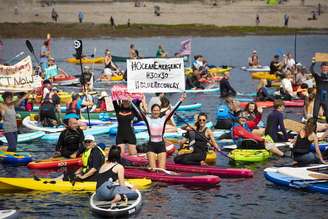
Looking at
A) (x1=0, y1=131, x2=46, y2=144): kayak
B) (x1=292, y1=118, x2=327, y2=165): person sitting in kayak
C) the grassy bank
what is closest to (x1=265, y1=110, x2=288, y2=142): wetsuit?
(x1=292, y1=118, x2=327, y2=165): person sitting in kayak

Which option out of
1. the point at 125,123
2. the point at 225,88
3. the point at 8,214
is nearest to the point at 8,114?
the point at 125,123

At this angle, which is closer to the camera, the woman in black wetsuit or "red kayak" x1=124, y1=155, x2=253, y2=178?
"red kayak" x1=124, y1=155, x2=253, y2=178

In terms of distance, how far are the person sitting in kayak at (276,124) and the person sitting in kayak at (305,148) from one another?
3.07 meters

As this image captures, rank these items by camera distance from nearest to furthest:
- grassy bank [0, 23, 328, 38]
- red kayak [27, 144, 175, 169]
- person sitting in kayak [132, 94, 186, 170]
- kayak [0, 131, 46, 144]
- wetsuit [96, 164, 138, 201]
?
1. wetsuit [96, 164, 138, 201]
2. person sitting in kayak [132, 94, 186, 170]
3. red kayak [27, 144, 175, 169]
4. kayak [0, 131, 46, 144]
5. grassy bank [0, 23, 328, 38]

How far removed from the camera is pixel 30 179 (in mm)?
22016

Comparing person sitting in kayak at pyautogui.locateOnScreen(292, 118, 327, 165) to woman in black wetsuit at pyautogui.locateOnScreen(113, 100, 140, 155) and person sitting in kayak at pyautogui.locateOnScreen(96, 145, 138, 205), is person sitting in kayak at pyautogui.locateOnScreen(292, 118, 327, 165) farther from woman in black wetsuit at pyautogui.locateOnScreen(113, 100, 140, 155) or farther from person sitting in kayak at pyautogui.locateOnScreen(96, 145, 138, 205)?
person sitting in kayak at pyautogui.locateOnScreen(96, 145, 138, 205)

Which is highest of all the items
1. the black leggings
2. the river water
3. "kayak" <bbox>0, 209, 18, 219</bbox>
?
the black leggings

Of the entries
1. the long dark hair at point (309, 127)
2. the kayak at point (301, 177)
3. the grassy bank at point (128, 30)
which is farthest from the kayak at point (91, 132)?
the grassy bank at point (128, 30)

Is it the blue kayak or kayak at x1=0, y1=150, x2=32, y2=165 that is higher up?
kayak at x1=0, y1=150, x2=32, y2=165

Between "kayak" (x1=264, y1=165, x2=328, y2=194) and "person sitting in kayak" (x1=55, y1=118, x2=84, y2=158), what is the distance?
5.44 m

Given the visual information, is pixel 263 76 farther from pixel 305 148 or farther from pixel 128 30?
pixel 128 30

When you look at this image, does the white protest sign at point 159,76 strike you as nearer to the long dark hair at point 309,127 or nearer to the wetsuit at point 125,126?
the wetsuit at point 125,126

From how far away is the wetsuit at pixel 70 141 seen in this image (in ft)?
78.9

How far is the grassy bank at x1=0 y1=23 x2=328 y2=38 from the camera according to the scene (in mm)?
98438
